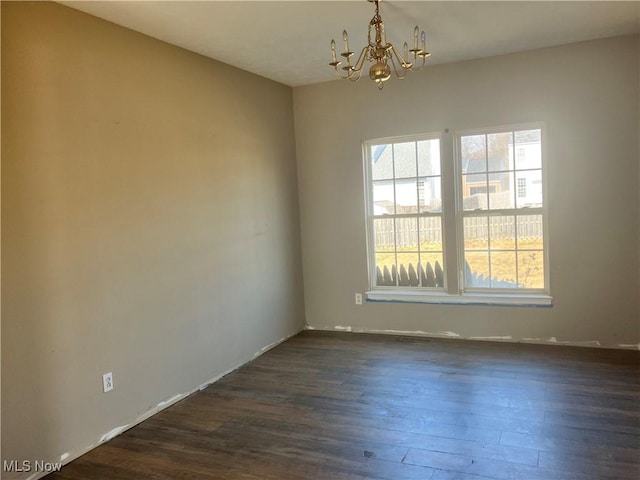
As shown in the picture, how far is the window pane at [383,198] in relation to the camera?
4.96 metres

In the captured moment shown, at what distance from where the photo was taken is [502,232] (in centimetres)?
451

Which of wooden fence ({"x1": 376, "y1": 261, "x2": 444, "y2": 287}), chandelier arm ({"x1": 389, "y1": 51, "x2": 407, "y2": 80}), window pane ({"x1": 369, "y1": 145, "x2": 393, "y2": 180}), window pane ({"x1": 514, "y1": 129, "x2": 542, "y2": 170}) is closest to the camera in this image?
chandelier arm ({"x1": 389, "y1": 51, "x2": 407, "y2": 80})

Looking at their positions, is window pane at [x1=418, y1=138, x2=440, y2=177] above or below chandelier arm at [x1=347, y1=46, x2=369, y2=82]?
below

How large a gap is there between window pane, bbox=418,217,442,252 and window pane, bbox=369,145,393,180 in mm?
592

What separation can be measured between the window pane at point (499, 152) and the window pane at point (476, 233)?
0.49 metres

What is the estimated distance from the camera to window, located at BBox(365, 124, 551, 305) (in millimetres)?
4414

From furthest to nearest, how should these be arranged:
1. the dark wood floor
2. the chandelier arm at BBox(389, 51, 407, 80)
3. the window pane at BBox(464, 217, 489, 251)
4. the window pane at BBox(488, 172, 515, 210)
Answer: the window pane at BBox(464, 217, 489, 251), the window pane at BBox(488, 172, 515, 210), the chandelier arm at BBox(389, 51, 407, 80), the dark wood floor

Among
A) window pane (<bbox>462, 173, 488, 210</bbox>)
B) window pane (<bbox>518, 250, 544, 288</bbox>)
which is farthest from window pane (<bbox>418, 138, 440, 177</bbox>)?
window pane (<bbox>518, 250, 544, 288</bbox>)

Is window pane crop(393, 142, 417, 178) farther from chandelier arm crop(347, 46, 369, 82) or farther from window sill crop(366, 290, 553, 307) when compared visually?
window sill crop(366, 290, 553, 307)

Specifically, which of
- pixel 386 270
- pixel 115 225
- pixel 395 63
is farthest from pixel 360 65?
pixel 115 225

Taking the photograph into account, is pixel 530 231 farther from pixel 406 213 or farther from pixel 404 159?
pixel 404 159

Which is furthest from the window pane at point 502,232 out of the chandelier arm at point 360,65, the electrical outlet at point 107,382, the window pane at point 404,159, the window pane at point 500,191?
the electrical outlet at point 107,382

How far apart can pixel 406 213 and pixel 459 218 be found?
529 mm

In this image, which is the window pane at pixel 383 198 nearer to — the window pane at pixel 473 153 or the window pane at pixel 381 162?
the window pane at pixel 381 162
